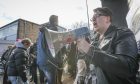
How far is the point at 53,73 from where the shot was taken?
4.05 m

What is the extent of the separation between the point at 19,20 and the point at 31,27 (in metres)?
2.55

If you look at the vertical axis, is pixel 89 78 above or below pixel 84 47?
below

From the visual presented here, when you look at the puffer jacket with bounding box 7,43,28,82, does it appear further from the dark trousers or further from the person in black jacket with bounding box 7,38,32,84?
the dark trousers

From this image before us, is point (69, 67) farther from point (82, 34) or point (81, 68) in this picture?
point (82, 34)

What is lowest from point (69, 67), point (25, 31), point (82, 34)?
point (69, 67)

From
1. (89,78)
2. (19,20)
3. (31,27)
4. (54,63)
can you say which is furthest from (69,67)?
(31,27)

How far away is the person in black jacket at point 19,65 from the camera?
5602mm

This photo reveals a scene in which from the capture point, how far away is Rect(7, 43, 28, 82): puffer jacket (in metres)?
5.59

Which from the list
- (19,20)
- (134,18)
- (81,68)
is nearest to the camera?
(134,18)

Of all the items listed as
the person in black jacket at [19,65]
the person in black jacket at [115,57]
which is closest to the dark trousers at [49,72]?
the person in black jacket at [19,65]

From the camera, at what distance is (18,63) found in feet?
Answer: 18.3

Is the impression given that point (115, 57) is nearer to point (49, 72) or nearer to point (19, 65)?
point (49, 72)

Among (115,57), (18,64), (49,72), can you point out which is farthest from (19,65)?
(115,57)

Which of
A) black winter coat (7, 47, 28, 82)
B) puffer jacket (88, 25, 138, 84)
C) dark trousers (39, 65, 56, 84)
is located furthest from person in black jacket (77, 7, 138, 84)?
black winter coat (7, 47, 28, 82)
